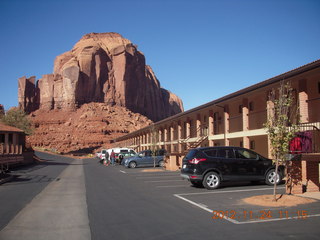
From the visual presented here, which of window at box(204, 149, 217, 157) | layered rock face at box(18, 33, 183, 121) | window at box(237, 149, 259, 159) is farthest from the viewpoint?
layered rock face at box(18, 33, 183, 121)

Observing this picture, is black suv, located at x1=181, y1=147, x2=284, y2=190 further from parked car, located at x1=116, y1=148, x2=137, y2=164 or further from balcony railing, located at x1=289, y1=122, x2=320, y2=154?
parked car, located at x1=116, y1=148, x2=137, y2=164

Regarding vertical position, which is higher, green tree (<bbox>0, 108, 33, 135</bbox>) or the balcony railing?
green tree (<bbox>0, 108, 33, 135</bbox>)

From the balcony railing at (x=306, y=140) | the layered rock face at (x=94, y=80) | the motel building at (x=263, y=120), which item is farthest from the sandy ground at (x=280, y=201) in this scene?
the layered rock face at (x=94, y=80)

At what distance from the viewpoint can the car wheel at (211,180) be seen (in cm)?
1225

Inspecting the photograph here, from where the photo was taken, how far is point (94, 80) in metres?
115

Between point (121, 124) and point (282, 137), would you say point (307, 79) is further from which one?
point (121, 124)

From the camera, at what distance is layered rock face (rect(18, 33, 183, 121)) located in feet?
370

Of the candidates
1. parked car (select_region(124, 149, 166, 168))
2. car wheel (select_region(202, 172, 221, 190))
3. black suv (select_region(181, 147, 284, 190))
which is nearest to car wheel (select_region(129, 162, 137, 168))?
parked car (select_region(124, 149, 166, 168))

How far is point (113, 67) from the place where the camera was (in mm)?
120500

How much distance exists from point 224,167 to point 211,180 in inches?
28.9

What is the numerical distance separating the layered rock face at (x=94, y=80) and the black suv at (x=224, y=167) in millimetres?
103667

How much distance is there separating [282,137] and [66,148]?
9413 centimetres

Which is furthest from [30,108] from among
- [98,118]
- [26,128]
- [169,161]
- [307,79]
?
[307,79]

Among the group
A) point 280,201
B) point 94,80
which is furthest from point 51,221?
point 94,80
